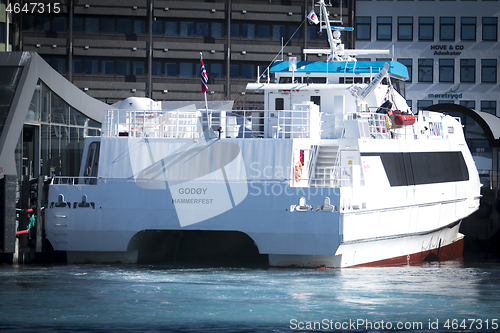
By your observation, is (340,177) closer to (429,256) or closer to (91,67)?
(429,256)

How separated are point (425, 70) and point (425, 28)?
3.14 m

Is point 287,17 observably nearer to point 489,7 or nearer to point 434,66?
point 434,66

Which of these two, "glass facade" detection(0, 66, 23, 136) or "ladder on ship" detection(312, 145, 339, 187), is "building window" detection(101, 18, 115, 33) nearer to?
"glass facade" detection(0, 66, 23, 136)

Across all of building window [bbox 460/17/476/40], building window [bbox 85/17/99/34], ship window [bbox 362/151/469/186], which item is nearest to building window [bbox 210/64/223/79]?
building window [bbox 85/17/99/34]

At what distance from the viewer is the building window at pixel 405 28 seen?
49.0 metres

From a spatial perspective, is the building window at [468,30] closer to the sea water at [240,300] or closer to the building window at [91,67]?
the building window at [91,67]

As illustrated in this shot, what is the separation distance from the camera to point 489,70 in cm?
4944

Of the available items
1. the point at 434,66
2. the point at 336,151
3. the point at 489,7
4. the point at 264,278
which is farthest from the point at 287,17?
the point at 264,278

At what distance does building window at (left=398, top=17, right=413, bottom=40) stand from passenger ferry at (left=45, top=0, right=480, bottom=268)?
32294 mm

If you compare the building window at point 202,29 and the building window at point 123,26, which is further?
the building window at point 202,29

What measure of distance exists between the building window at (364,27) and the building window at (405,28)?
2229 mm

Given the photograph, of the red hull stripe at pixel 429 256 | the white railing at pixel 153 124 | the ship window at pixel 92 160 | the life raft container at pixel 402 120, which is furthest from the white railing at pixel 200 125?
the red hull stripe at pixel 429 256

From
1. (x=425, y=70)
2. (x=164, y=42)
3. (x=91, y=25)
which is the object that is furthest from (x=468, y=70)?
(x=91, y=25)

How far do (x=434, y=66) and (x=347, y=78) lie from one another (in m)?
31.6
